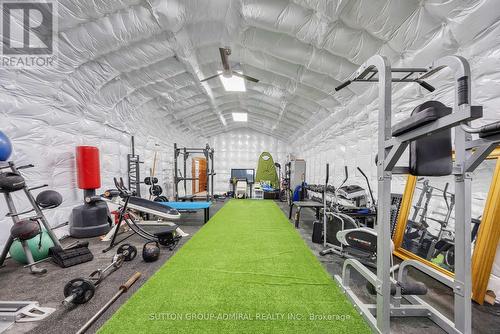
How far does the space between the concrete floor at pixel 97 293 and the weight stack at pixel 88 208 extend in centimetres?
60

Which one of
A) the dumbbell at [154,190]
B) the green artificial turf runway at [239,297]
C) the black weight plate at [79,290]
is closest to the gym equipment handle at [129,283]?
the green artificial turf runway at [239,297]

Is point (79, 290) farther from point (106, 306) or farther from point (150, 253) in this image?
point (150, 253)

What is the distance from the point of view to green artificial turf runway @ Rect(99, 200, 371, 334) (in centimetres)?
157

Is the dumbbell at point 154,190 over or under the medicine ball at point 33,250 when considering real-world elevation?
over

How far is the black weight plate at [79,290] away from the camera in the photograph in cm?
176

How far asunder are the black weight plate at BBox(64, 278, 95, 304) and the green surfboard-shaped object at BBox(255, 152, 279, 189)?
27.6ft

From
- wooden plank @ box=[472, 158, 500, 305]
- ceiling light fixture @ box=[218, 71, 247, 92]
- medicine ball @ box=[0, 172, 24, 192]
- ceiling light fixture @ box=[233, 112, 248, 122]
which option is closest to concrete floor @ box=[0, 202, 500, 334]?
wooden plank @ box=[472, 158, 500, 305]

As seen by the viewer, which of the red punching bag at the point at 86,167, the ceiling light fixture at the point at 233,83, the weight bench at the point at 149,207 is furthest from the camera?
the ceiling light fixture at the point at 233,83

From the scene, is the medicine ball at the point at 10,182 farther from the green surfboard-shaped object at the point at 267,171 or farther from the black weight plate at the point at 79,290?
the green surfboard-shaped object at the point at 267,171

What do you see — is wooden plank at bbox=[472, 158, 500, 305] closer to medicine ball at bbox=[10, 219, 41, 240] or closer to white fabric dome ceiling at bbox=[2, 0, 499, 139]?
white fabric dome ceiling at bbox=[2, 0, 499, 139]

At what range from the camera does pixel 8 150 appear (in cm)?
238

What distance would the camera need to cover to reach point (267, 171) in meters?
10.0

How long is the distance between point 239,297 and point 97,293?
1.43m

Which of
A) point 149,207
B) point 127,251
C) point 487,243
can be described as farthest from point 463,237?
point 149,207
